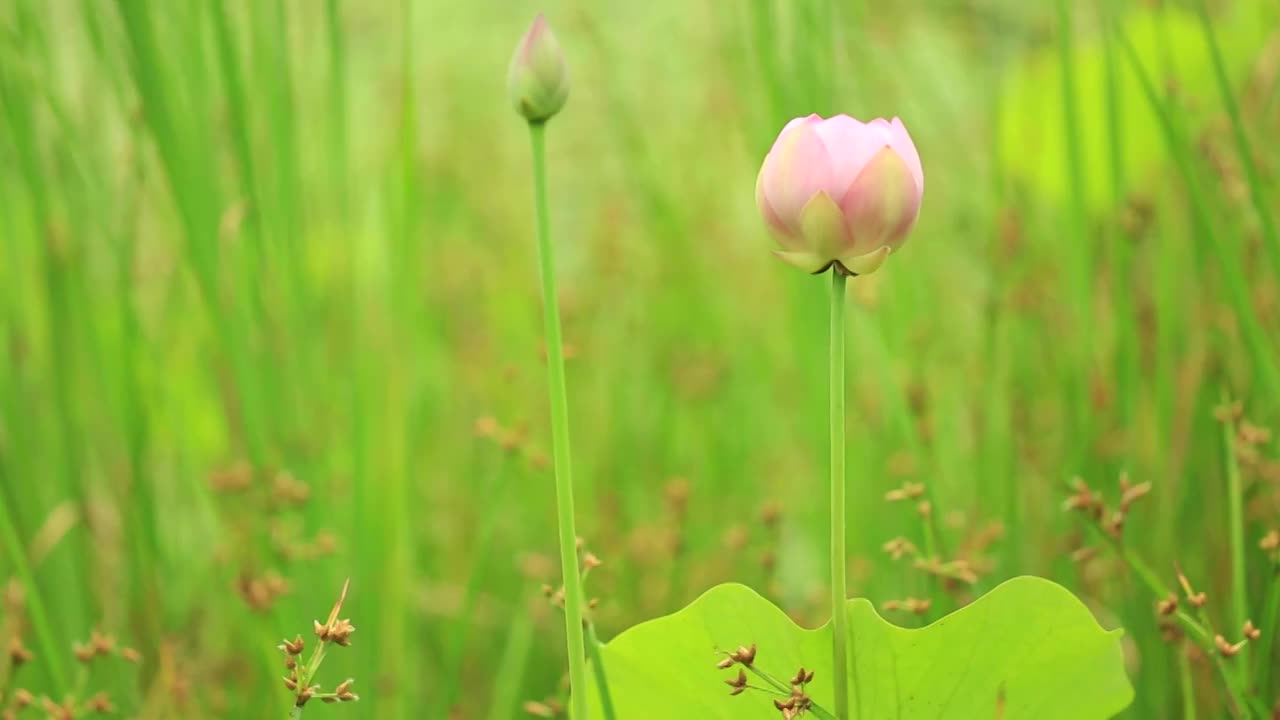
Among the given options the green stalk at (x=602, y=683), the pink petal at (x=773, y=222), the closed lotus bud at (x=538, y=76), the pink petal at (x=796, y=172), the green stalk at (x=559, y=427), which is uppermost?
the closed lotus bud at (x=538, y=76)

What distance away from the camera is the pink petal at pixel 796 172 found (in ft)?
1.45

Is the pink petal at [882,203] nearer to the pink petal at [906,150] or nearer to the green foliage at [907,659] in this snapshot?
the pink petal at [906,150]

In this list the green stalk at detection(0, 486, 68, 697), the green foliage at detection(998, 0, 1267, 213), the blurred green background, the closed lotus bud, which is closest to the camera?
the closed lotus bud

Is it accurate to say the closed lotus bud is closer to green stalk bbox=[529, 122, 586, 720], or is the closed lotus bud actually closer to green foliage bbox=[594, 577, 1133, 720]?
green stalk bbox=[529, 122, 586, 720]

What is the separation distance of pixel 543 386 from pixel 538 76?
1121 millimetres

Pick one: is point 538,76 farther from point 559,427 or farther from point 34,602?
point 34,602

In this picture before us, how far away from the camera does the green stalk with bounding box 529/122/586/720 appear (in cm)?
41

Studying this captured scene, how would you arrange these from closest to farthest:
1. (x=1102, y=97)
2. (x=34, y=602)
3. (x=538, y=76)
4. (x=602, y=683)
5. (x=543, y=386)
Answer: (x=538, y=76) < (x=602, y=683) < (x=34, y=602) < (x=1102, y=97) < (x=543, y=386)

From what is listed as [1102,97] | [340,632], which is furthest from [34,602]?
[1102,97]

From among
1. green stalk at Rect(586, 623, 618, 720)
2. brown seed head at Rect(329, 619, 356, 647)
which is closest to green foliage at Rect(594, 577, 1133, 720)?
green stalk at Rect(586, 623, 618, 720)

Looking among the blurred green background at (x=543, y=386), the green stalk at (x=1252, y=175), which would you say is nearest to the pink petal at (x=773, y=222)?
the blurred green background at (x=543, y=386)

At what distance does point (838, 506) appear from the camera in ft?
1.45

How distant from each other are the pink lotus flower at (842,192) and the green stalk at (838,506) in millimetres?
15

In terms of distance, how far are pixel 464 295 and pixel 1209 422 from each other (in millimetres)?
988
